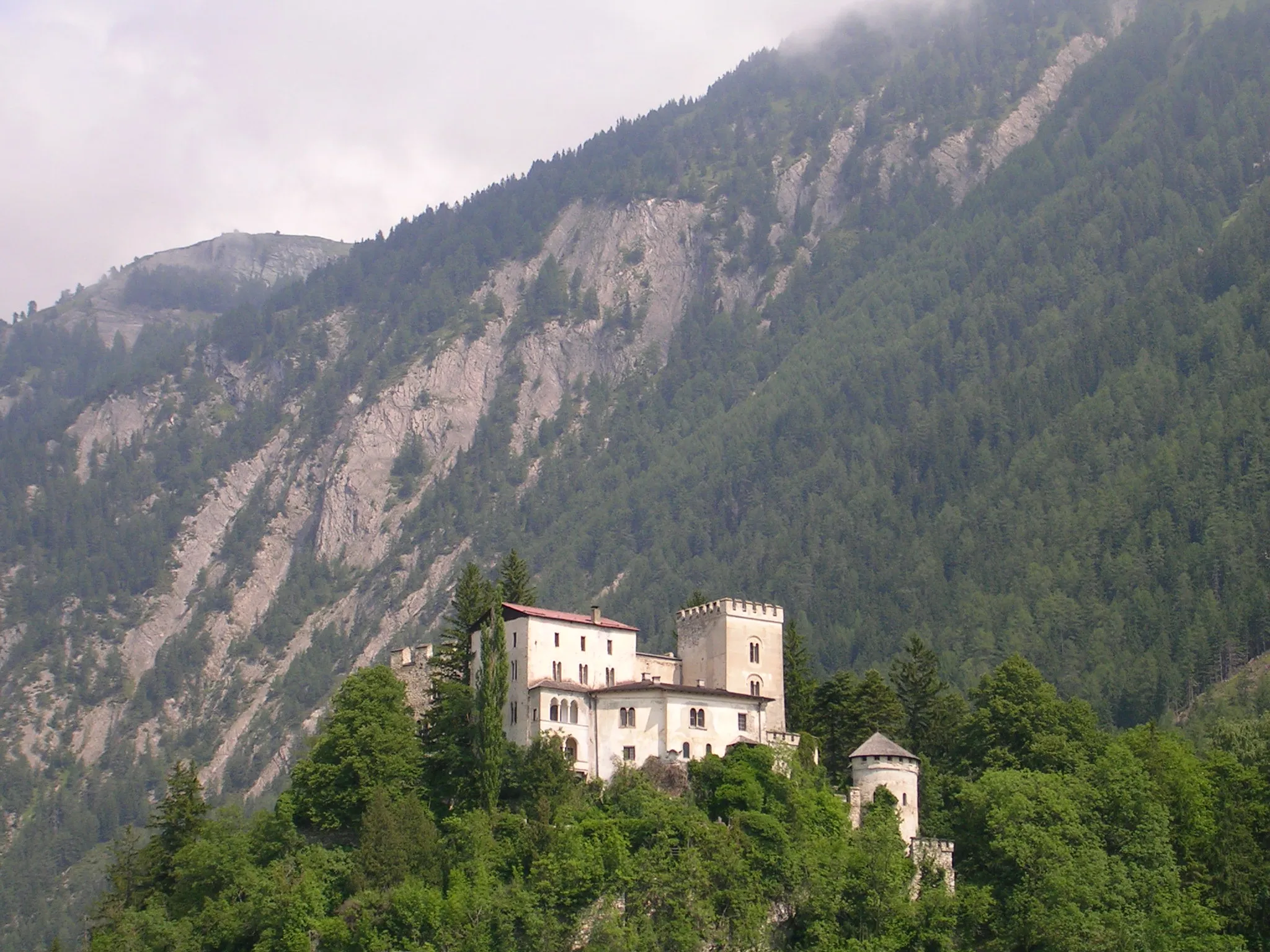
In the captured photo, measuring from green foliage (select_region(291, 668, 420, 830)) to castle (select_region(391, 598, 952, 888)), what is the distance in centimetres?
523

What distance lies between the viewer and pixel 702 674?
88500 millimetres

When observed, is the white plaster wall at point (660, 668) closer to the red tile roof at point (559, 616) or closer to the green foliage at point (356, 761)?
the red tile roof at point (559, 616)

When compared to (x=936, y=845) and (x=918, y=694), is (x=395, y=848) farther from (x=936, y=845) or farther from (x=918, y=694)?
(x=918, y=694)

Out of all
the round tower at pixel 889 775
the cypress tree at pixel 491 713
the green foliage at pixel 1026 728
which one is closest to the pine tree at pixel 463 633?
the cypress tree at pixel 491 713

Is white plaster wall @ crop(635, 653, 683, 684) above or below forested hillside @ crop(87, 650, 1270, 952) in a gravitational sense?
above

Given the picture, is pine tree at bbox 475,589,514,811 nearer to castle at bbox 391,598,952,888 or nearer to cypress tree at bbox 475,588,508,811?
cypress tree at bbox 475,588,508,811

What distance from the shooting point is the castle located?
3159 inches

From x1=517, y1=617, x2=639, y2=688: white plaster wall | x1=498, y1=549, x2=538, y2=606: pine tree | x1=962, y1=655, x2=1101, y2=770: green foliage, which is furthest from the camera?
x1=498, y1=549, x2=538, y2=606: pine tree

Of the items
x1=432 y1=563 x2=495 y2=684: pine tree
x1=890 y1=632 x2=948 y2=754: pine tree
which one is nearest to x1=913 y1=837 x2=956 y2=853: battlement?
x1=890 y1=632 x2=948 y2=754: pine tree

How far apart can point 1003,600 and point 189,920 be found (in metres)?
103

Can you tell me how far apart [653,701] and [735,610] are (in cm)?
890

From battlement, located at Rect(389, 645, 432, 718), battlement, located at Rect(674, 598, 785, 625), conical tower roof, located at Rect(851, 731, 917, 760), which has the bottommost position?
conical tower roof, located at Rect(851, 731, 917, 760)

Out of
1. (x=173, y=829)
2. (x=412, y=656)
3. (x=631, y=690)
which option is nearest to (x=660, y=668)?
(x=631, y=690)

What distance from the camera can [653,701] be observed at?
269ft
